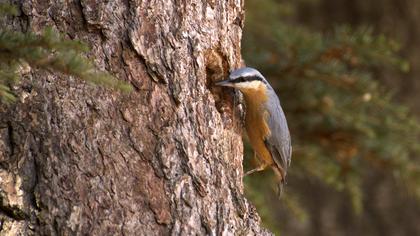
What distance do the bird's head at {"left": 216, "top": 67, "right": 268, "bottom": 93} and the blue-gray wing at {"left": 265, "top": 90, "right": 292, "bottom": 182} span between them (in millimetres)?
165

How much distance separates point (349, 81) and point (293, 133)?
65 centimetres

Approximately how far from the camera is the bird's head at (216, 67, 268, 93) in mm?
3682

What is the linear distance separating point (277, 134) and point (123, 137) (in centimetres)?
158

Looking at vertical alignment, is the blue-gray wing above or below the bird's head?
below

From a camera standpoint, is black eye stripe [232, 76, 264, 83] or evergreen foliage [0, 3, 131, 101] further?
black eye stripe [232, 76, 264, 83]

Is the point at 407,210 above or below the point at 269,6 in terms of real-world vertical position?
below

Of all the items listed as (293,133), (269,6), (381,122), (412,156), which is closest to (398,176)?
(381,122)

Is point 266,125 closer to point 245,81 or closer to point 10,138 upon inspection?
point 245,81

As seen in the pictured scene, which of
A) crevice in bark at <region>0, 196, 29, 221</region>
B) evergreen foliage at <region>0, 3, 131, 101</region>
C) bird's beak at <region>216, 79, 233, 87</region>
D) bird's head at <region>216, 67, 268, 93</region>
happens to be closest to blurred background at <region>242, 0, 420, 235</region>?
bird's head at <region>216, 67, 268, 93</region>

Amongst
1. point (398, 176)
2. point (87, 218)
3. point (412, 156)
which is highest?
point (87, 218)

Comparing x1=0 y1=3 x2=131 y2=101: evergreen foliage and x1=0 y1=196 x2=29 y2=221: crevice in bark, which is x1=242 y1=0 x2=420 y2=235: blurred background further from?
x1=0 y1=3 x2=131 y2=101: evergreen foliage

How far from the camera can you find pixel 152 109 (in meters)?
3.18

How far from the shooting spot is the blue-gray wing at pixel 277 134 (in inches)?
176

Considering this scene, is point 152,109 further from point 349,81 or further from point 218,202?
point 349,81
